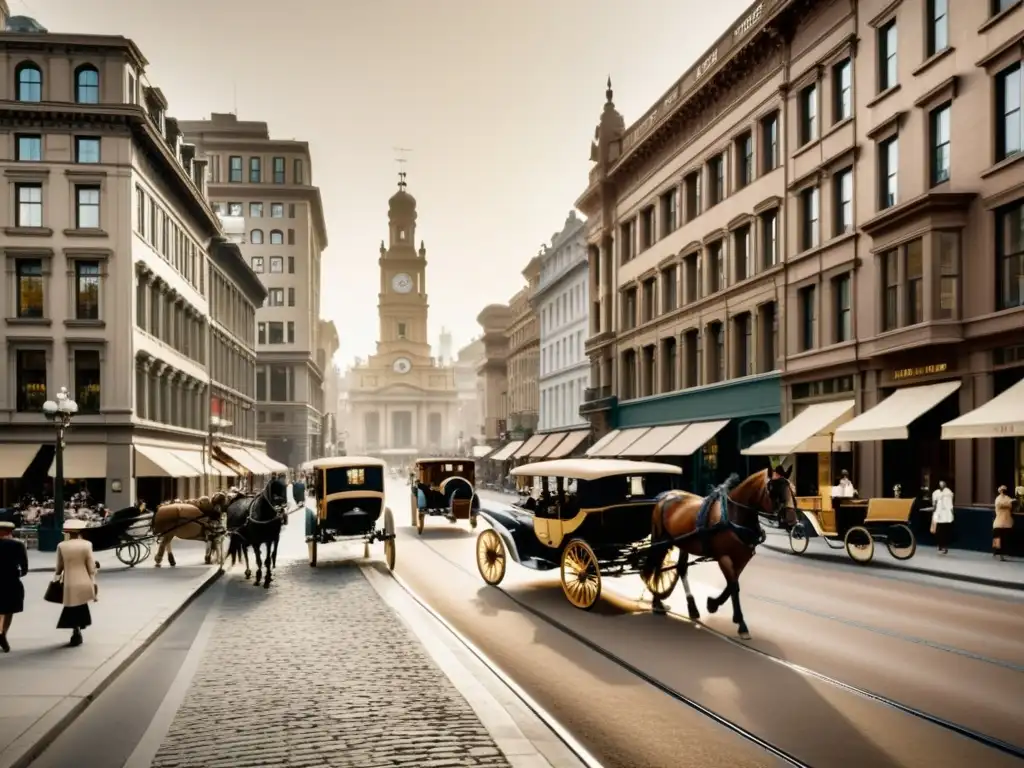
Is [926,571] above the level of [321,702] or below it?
below

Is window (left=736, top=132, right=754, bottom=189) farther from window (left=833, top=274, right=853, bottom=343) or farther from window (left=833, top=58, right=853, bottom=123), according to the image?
window (left=833, top=274, right=853, bottom=343)

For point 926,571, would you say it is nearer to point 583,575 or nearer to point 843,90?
point 583,575

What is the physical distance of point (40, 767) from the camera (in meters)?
7.48

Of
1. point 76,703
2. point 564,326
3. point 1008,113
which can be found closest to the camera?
point 76,703

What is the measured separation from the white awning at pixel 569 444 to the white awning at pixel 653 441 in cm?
1159

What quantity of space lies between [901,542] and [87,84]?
30.6 metres

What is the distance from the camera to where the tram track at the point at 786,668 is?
25.8 ft

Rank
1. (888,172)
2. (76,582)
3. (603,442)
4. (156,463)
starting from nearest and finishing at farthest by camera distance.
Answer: (76,582)
(888,172)
(156,463)
(603,442)

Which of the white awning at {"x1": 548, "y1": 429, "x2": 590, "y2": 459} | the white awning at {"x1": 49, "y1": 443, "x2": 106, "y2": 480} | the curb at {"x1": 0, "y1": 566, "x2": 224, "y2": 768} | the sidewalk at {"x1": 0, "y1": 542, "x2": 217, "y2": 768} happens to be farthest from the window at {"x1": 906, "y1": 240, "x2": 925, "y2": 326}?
the white awning at {"x1": 548, "y1": 429, "x2": 590, "y2": 459}

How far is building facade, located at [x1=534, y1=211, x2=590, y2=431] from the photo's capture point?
216ft

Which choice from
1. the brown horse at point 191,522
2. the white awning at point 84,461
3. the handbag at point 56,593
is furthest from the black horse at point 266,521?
the white awning at point 84,461

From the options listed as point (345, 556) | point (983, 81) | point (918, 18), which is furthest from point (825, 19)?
point (345, 556)

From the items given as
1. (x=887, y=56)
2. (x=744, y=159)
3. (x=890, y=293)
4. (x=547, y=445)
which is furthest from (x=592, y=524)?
(x=547, y=445)

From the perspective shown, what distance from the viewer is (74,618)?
12086 mm
